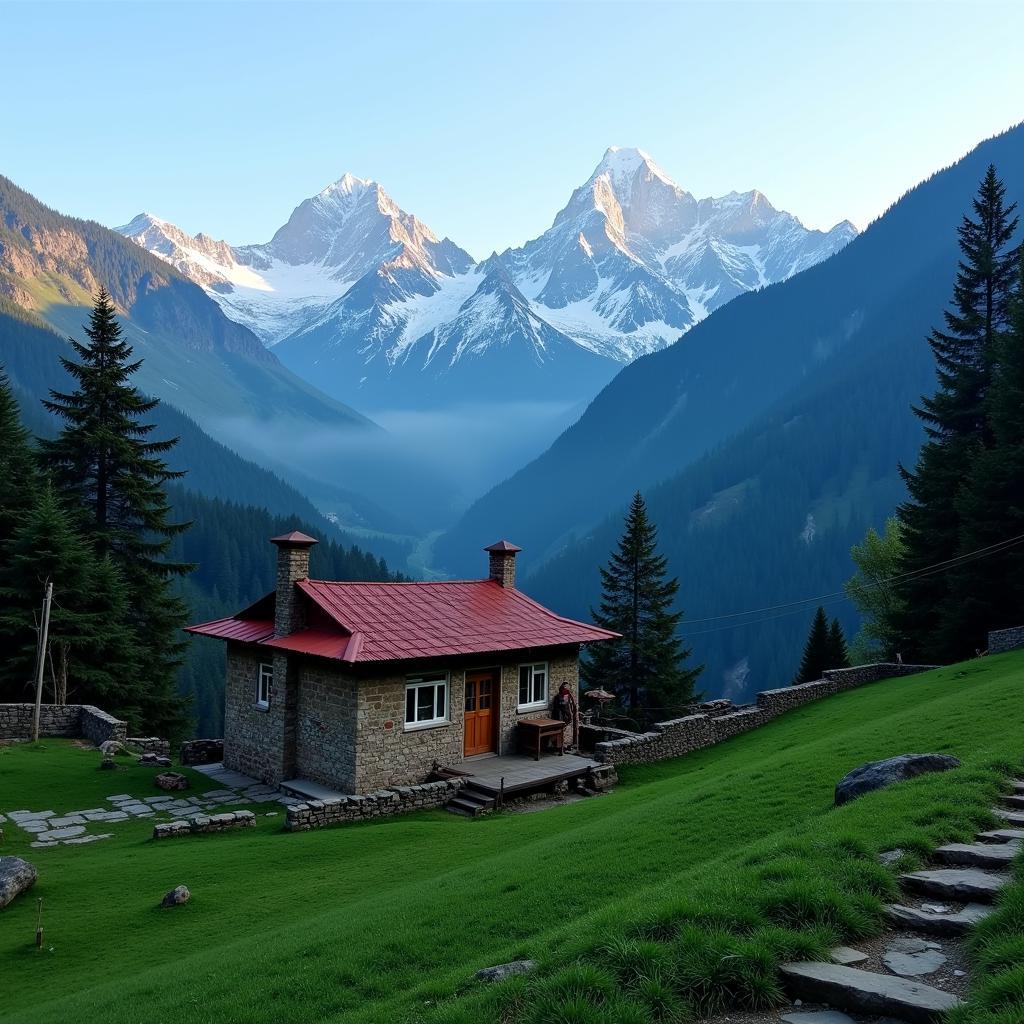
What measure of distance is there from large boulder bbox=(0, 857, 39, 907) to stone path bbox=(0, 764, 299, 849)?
398 cm

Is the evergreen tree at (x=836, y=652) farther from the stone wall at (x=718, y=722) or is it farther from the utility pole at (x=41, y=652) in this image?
the utility pole at (x=41, y=652)

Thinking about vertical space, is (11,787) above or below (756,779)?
below

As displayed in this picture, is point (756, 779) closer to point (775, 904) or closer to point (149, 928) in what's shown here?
point (775, 904)

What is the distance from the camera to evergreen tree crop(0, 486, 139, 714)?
3150cm

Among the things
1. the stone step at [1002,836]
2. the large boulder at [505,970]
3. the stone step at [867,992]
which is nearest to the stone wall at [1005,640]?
the stone step at [1002,836]

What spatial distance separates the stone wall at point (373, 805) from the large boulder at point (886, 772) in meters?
12.8

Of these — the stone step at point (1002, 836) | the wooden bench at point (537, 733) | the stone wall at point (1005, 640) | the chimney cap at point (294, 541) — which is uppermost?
the chimney cap at point (294, 541)

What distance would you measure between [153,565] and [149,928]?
1194 inches

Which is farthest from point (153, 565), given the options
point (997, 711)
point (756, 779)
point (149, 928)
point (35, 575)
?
point (997, 711)

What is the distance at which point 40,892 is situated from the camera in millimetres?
14297

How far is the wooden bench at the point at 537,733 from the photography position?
84.5 feet

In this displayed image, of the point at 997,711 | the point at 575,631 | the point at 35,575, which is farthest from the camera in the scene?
the point at 35,575

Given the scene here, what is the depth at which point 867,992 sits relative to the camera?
Answer: 18.7ft

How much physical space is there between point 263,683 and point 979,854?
21811mm
